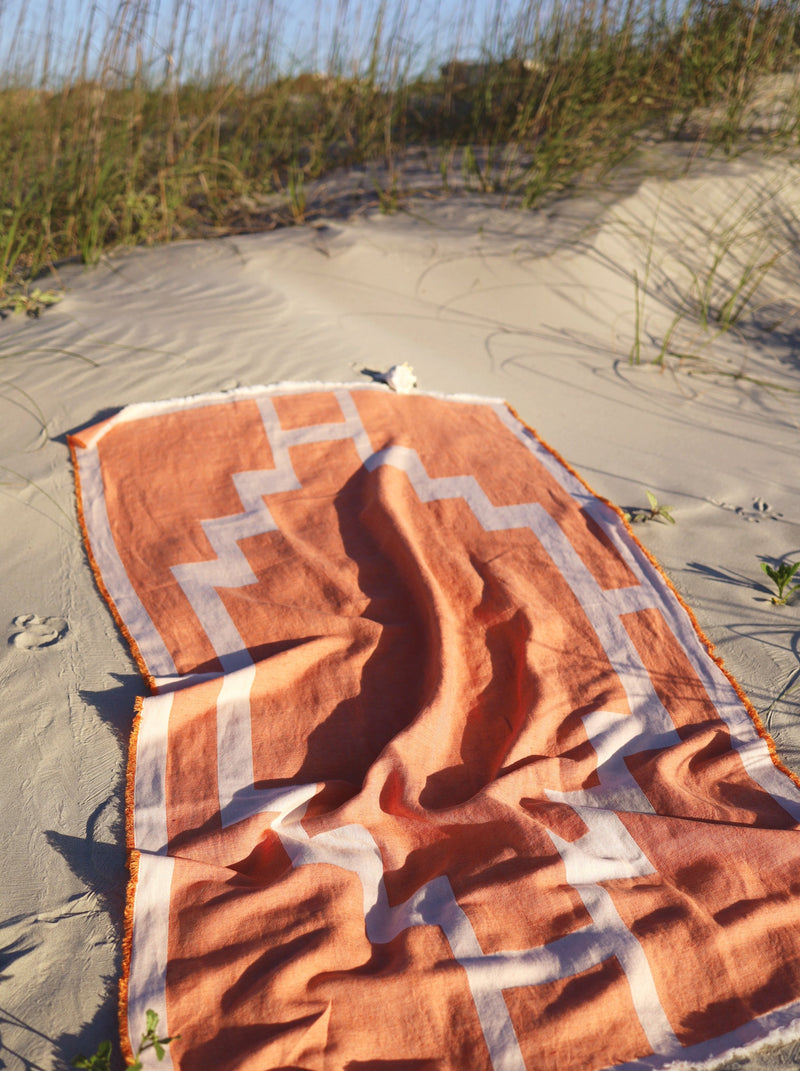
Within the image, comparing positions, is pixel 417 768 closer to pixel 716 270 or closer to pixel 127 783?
pixel 127 783

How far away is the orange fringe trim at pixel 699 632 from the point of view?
1718 millimetres

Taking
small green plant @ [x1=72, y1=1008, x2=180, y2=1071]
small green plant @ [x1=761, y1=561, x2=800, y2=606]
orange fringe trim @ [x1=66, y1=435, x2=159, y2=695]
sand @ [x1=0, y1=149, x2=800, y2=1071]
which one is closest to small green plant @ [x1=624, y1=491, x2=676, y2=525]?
sand @ [x1=0, y1=149, x2=800, y2=1071]

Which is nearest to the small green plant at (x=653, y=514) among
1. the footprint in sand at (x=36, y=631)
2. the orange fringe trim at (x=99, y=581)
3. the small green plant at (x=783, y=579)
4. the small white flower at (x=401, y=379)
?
the small green plant at (x=783, y=579)

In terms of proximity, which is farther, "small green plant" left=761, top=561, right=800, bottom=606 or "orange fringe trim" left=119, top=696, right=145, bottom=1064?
"small green plant" left=761, top=561, right=800, bottom=606

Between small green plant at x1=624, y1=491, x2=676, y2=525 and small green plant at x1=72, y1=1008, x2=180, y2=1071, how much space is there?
176cm

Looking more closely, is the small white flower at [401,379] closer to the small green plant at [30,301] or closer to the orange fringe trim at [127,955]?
the small green plant at [30,301]

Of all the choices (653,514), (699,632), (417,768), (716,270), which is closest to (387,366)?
(653,514)

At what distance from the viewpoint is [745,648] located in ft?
6.59

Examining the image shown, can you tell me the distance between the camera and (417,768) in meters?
1.63

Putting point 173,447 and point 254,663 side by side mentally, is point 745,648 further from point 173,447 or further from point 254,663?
point 173,447

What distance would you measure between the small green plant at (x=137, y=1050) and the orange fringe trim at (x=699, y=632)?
4.16 ft

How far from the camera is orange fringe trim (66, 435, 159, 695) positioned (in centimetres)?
186

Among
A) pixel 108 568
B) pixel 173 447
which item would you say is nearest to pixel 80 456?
pixel 173 447

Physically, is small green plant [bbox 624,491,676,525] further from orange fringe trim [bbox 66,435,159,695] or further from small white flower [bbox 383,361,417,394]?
orange fringe trim [bbox 66,435,159,695]
